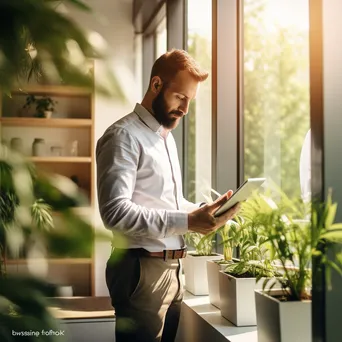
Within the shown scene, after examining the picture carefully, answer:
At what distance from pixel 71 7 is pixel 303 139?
2032 mm

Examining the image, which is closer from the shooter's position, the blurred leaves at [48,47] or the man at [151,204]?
the blurred leaves at [48,47]

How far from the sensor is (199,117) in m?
3.51

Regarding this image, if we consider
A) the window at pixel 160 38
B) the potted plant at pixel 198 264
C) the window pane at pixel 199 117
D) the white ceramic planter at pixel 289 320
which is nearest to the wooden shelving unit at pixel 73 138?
the window at pixel 160 38

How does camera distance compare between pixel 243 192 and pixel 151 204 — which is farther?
pixel 151 204

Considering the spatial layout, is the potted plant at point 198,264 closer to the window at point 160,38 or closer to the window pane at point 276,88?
the window pane at point 276,88

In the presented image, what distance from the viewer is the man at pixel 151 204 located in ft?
6.19

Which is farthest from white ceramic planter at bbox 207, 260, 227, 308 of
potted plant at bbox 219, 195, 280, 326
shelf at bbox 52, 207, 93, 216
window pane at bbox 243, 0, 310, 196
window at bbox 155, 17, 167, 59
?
window at bbox 155, 17, 167, 59

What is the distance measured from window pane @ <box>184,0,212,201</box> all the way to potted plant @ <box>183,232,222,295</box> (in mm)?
376

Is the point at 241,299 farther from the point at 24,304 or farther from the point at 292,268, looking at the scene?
the point at 24,304

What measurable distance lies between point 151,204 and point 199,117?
1549 millimetres

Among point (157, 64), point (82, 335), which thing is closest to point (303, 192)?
point (157, 64)

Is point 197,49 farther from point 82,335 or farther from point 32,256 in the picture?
point 32,256

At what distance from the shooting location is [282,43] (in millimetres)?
2332

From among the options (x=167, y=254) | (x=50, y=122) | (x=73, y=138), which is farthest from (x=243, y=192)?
(x=73, y=138)
